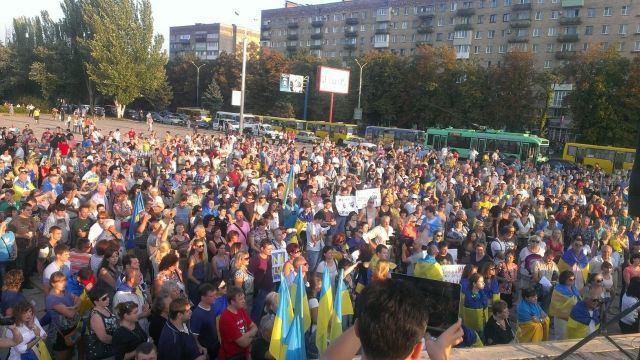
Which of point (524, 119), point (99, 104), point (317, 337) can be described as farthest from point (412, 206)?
point (99, 104)

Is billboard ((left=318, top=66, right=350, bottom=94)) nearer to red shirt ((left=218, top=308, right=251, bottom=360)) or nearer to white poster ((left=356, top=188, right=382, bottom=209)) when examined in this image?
white poster ((left=356, top=188, right=382, bottom=209))

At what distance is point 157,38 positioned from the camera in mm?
54281

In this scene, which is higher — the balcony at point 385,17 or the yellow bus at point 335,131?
the balcony at point 385,17

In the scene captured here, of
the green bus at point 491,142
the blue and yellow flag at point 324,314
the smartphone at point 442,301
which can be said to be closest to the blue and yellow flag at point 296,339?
the blue and yellow flag at point 324,314

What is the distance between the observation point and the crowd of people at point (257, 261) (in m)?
4.54

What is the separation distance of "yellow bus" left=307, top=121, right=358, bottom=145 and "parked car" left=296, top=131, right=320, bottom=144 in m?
1.01

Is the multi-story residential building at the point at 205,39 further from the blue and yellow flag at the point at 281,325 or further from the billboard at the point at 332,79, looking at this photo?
the blue and yellow flag at the point at 281,325

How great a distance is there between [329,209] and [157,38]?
50568 millimetres

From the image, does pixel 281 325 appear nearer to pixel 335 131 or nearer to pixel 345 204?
pixel 345 204

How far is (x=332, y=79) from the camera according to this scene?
44.2 meters

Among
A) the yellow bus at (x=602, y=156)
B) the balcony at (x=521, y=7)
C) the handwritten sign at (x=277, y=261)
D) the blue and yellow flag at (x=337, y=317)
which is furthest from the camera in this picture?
the balcony at (x=521, y=7)

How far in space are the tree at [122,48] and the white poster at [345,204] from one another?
154 feet

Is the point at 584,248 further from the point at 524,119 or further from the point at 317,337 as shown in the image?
the point at 524,119

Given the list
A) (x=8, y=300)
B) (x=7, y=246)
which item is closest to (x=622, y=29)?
(x=7, y=246)
